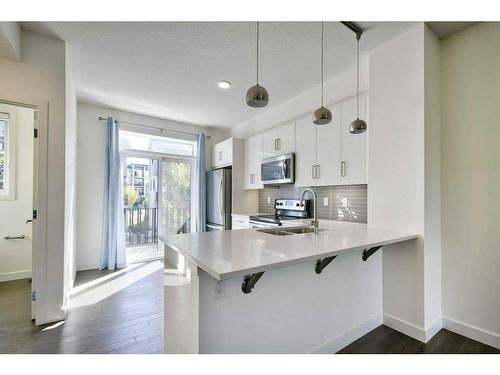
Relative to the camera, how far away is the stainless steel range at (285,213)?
11.1 ft

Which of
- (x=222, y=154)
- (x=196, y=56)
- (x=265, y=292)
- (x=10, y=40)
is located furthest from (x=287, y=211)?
(x=10, y=40)

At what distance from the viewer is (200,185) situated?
190 inches

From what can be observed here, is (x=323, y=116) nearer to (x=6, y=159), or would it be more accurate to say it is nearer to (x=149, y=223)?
(x=149, y=223)

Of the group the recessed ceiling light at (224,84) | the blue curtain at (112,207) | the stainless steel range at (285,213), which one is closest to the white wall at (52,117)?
the recessed ceiling light at (224,84)

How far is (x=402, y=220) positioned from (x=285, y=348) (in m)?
1.43

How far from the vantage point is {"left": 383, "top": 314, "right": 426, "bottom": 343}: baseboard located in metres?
2.01

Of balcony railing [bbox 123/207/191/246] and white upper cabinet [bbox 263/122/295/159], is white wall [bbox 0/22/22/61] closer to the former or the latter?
balcony railing [bbox 123/207/191/246]

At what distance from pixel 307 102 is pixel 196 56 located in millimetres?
1621

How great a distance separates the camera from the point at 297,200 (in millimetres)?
3598

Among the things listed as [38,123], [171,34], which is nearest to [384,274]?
[171,34]

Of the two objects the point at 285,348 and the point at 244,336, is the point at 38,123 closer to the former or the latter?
the point at 244,336

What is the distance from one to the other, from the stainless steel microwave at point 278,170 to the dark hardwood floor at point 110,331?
196 cm

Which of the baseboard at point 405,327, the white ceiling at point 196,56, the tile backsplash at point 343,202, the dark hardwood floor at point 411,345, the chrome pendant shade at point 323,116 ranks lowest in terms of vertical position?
the dark hardwood floor at point 411,345

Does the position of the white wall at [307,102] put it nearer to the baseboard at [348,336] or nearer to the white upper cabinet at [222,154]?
the white upper cabinet at [222,154]
